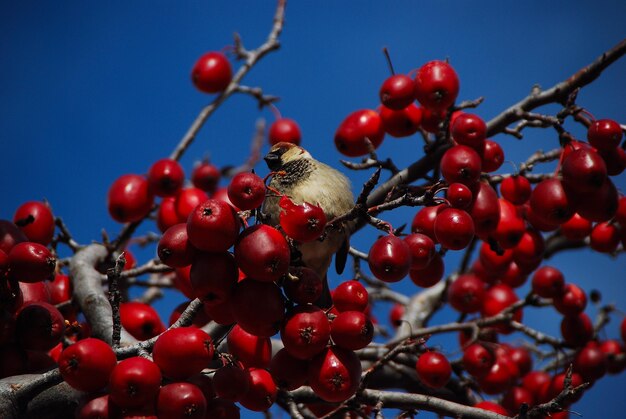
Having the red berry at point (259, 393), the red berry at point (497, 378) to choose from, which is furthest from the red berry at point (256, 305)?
the red berry at point (497, 378)

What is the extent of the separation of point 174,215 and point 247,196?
5.17 ft

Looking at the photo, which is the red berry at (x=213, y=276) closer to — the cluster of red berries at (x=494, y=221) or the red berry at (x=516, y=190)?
the cluster of red berries at (x=494, y=221)

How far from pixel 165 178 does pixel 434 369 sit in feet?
5.53

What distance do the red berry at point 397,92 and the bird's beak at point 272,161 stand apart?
1.20 metres

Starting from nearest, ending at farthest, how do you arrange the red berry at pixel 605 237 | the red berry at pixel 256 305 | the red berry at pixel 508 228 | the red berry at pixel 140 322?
the red berry at pixel 256 305 → the red berry at pixel 508 228 → the red berry at pixel 140 322 → the red berry at pixel 605 237

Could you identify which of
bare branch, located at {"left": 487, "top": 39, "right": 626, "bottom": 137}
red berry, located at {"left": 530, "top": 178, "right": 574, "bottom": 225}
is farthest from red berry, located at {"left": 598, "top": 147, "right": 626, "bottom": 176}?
bare branch, located at {"left": 487, "top": 39, "right": 626, "bottom": 137}

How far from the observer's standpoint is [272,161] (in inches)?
170

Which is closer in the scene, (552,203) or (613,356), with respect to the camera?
(552,203)

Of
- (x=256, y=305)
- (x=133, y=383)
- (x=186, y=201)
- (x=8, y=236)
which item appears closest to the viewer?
(x=133, y=383)

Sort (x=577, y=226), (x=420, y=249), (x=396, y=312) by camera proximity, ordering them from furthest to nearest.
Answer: (x=396, y=312), (x=577, y=226), (x=420, y=249)

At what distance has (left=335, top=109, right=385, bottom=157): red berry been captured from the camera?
337cm

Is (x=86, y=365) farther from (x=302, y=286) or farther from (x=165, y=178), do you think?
(x=165, y=178)

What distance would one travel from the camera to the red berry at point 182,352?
2008 mm

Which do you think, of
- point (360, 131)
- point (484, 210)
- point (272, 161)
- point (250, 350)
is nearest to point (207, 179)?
point (272, 161)
